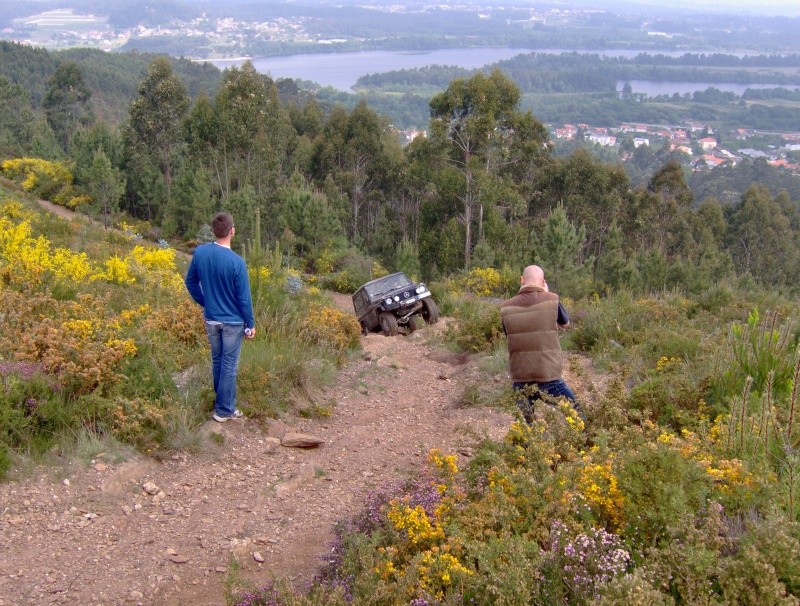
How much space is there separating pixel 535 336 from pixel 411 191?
3124 centimetres

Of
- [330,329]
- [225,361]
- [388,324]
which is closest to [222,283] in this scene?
A: [225,361]

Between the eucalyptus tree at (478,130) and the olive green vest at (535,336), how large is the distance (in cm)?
2132

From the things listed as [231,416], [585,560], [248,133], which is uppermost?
[248,133]

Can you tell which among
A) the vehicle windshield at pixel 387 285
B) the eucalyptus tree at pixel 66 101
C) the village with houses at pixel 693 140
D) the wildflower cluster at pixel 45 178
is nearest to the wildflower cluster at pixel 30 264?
the vehicle windshield at pixel 387 285

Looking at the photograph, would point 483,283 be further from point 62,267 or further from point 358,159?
point 358,159

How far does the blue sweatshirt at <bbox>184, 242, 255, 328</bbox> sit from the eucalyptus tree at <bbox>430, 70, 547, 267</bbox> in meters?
21.4

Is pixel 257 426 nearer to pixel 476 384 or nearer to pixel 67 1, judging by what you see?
pixel 476 384

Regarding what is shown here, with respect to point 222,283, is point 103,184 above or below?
below

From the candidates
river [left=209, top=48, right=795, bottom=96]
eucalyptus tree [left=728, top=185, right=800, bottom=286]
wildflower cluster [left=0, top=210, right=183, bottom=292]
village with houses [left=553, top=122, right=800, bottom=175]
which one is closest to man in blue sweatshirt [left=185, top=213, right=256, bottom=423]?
wildflower cluster [left=0, top=210, right=183, bottom=292]

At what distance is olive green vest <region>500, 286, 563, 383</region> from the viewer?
5.29 metres

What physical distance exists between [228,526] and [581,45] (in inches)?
7625

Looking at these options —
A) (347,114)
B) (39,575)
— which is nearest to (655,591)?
(39,575)

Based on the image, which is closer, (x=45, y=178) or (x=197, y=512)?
(x=197, y=512)

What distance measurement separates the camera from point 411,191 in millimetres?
35969
